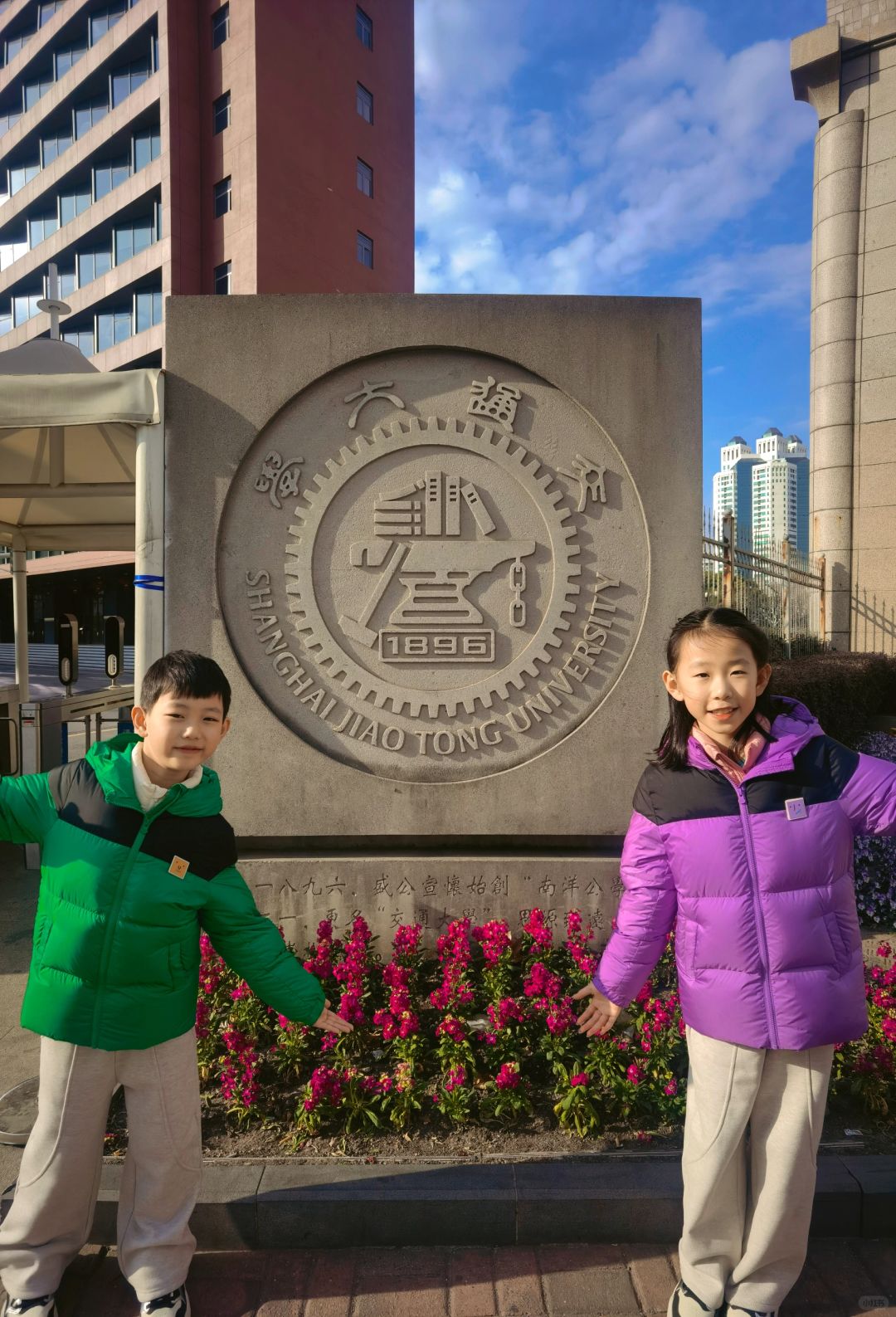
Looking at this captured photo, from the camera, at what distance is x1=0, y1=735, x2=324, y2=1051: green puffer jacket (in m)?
1.93

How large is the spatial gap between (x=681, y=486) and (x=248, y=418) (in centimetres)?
200

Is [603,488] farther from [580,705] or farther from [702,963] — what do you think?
[702,963]

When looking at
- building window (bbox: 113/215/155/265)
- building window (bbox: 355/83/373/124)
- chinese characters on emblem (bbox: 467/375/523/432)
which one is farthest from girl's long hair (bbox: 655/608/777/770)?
building window (bbox: 355/83/373/124)

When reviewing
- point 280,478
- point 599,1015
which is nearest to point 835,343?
point 280,478

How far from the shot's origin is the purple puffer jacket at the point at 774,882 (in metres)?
1.85

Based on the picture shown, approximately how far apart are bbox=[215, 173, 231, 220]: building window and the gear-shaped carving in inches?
883

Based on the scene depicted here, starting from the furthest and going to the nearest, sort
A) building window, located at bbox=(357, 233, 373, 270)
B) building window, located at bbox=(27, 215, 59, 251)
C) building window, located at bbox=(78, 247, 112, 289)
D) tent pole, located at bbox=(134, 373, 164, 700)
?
building window, located at bbox=(27, 215, 59, 251), building window, located at bbox=(78, 247, 112, 289), building window, located at bbox=(357, 233, 373, 270), tent pole, located at bbox=(134, 373, 164, 700)

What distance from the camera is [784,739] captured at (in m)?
1.94

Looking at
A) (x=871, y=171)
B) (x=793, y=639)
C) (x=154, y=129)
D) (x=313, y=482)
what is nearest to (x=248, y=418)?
(x=313, y=482)

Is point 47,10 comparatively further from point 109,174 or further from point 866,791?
point 866,791

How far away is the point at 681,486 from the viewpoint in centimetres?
359

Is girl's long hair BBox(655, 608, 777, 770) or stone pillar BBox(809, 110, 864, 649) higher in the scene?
stone pillar BBox(809, 110, 864, 649)

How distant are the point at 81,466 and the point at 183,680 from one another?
4329mm

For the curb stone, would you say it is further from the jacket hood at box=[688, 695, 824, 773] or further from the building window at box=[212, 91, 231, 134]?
the building window at box=[212, 91, 231, 134]
